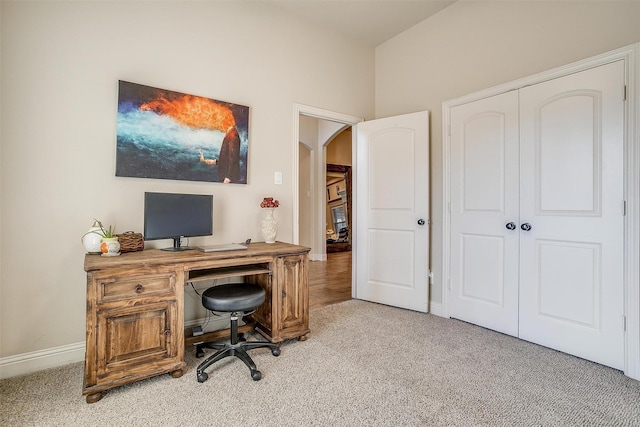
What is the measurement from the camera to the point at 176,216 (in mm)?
2297

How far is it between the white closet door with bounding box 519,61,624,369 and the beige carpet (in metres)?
0.23

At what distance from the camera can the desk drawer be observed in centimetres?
174

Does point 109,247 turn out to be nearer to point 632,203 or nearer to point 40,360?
point 40,360

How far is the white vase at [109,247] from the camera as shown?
1946 mm

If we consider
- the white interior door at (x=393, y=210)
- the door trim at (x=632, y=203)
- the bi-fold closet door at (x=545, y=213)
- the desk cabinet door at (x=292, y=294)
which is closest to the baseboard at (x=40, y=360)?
the desk cabinet door at (x=292, y=294)

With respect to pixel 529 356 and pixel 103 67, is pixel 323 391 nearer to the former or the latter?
pixel 529 356

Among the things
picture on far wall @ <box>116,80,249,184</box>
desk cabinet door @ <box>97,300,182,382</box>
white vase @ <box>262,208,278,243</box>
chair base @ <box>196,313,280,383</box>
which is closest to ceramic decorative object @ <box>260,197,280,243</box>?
white vase @ <box>262,208,278,243</box>

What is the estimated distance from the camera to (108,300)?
174 centimetres

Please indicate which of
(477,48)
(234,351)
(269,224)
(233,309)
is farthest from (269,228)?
(477,48)

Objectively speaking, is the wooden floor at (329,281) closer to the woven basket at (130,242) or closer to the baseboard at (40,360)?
the woven basket at (130,242)

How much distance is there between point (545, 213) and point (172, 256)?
9.06 feet

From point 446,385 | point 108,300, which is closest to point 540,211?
point 446,385

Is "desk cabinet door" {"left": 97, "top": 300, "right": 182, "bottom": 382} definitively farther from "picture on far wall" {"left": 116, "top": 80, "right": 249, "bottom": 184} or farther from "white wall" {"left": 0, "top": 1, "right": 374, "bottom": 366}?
"picture on far wall" {"left": 116, "top": 80, "right": 249, "bottom": 184}

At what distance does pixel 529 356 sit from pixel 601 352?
444mm
